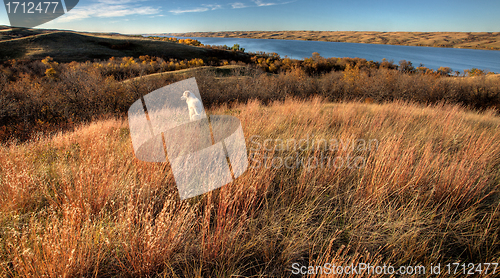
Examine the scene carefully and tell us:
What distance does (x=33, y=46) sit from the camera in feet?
107

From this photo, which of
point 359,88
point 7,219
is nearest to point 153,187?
point 7,219

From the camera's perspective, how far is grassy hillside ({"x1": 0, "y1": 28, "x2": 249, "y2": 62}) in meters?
30.3

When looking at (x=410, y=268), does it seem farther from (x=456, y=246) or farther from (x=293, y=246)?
(x=293, y=246)

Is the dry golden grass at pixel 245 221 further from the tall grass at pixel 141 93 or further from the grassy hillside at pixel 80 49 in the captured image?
the grassy hillside at pixel 80 49

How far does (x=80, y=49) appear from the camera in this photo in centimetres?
3450

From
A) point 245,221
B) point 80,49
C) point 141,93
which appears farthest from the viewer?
point 80,49

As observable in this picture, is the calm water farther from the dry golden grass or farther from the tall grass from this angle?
the dry golden grass

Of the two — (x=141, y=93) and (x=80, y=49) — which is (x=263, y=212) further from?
(x=80, y=49)

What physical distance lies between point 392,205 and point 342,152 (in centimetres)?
99

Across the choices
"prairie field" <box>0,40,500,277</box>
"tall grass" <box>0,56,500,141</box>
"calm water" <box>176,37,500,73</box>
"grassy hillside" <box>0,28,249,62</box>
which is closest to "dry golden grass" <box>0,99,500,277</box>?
"prairie field" <box>0,40,500,277</box>

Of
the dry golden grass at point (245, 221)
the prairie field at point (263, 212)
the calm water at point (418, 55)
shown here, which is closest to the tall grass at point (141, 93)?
the prairie field at point (263, 212)

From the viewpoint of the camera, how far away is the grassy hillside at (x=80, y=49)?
30344 mm

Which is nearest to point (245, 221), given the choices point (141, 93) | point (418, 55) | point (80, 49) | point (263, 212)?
point (263, 212)

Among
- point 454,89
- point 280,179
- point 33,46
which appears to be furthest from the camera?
point 33,46
